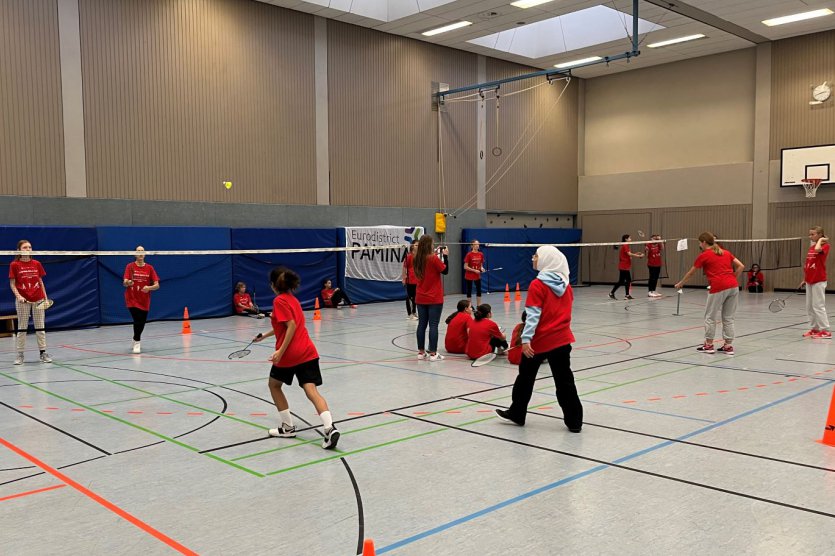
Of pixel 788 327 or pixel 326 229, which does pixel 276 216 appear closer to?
pixel 326 229

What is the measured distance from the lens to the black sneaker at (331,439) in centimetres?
612

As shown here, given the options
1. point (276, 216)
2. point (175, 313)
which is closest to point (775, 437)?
point (175, 313)

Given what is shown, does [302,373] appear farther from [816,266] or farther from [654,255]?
[654,255]

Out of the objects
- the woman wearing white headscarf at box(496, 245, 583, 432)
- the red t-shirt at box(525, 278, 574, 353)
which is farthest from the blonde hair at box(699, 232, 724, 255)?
the red t-shirt at box(525, 278, 574, 353)

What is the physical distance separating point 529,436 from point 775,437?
227 cm

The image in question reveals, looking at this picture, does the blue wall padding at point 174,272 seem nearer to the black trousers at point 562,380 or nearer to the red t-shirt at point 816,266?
the black trousers at point 562,380

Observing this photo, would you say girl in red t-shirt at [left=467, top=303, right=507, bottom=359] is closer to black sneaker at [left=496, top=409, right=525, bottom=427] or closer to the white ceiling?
black sneaker at [left=496, top=409, right=525, bottom=427]

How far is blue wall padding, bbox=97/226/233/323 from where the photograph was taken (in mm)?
16406

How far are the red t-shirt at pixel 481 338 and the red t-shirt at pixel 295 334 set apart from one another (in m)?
4.88

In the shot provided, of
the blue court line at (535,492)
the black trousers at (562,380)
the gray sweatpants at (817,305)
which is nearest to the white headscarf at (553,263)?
the black trousers at (562,380)

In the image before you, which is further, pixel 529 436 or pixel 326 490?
pixel 529 436

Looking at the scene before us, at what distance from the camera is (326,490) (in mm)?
5172

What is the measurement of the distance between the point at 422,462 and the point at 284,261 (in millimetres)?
14644

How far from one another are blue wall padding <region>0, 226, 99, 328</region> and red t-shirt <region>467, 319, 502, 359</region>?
977 cm
